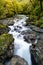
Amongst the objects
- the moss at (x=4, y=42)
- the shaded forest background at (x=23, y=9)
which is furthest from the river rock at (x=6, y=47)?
the shaded forest background at (x=23, y=9)

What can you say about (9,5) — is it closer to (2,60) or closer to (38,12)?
(38,12)

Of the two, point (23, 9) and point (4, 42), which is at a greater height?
point (4, 42)

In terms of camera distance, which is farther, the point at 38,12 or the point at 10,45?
the point at 38,12

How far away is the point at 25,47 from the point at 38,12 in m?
14.9

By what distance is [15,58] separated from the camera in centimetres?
1139

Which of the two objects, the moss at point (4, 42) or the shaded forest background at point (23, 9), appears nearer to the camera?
the moss at point (4, 42)

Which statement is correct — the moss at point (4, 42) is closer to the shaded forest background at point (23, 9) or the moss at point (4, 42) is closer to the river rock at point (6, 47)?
the river rock at point (6, 47)

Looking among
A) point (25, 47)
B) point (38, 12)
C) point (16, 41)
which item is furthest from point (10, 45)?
point (38, 12)

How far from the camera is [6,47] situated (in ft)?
38.9

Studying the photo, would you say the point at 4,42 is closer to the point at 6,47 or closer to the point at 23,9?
the point at 6,47

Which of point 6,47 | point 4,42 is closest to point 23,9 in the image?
point 4,42

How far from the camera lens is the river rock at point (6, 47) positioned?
11496 millimetres

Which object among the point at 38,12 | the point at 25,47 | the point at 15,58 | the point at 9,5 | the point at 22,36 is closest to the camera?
the point at 15,58

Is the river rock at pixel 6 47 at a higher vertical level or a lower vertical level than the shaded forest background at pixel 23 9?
higher
